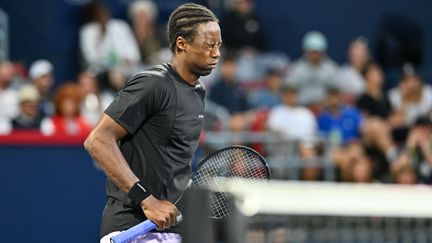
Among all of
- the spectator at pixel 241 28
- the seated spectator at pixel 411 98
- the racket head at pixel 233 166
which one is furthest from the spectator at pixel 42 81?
the racket head at pixel 233 166

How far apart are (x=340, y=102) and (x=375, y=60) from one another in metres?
2.89

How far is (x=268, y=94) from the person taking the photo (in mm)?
13867

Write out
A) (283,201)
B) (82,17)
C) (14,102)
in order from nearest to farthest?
(283,201) < (14,102) < (82,17)

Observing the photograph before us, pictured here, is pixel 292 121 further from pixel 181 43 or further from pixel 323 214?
pixel 323 214

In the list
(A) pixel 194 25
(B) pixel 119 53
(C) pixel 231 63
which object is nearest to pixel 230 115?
(C) pixel 231 63

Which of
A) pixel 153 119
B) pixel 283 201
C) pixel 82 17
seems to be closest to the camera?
pixel 283 201

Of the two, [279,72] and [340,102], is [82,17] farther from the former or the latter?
[340,102]

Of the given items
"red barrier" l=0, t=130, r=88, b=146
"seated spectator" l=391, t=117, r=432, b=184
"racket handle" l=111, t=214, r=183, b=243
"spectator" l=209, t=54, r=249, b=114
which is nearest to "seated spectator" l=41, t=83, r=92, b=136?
"red barrier" l=0, t=130, r=88, b=146

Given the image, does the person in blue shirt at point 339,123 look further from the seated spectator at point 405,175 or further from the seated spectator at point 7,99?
the seated spectator at point 7,99

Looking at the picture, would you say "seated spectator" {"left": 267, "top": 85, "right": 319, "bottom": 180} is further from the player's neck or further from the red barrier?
the player's neck

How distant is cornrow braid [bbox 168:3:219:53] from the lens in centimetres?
567

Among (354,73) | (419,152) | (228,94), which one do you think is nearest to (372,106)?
(354,73)

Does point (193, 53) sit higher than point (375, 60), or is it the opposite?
point (375, 60)

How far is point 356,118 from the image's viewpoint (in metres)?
13.1
